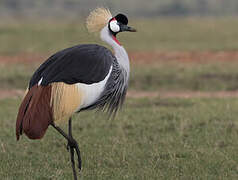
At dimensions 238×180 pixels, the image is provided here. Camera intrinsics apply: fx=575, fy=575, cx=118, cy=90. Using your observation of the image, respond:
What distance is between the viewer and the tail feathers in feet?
16.2

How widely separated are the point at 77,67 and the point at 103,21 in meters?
0.66

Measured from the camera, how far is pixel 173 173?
586cm

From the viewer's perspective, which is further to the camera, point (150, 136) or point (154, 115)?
point (154, 115)

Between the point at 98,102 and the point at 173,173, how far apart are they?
1.13m

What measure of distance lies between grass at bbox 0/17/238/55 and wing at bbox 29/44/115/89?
466 inches

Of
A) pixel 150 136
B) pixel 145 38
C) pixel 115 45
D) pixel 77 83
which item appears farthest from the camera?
pixel 145 38

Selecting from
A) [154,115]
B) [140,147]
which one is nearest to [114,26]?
[140,147]

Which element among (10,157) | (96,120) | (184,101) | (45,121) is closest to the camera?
(45,121)

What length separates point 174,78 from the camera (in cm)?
1253

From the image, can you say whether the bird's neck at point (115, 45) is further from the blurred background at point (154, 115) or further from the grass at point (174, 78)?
the grass at point (174, 78)

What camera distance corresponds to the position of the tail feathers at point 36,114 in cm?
494

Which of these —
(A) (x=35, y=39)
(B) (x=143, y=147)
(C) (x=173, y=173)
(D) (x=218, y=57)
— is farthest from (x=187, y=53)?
(C) (x=173, y=173)

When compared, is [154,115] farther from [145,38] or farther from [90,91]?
[145,38]

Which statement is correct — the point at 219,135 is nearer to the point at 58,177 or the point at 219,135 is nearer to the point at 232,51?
the point at 58,177
